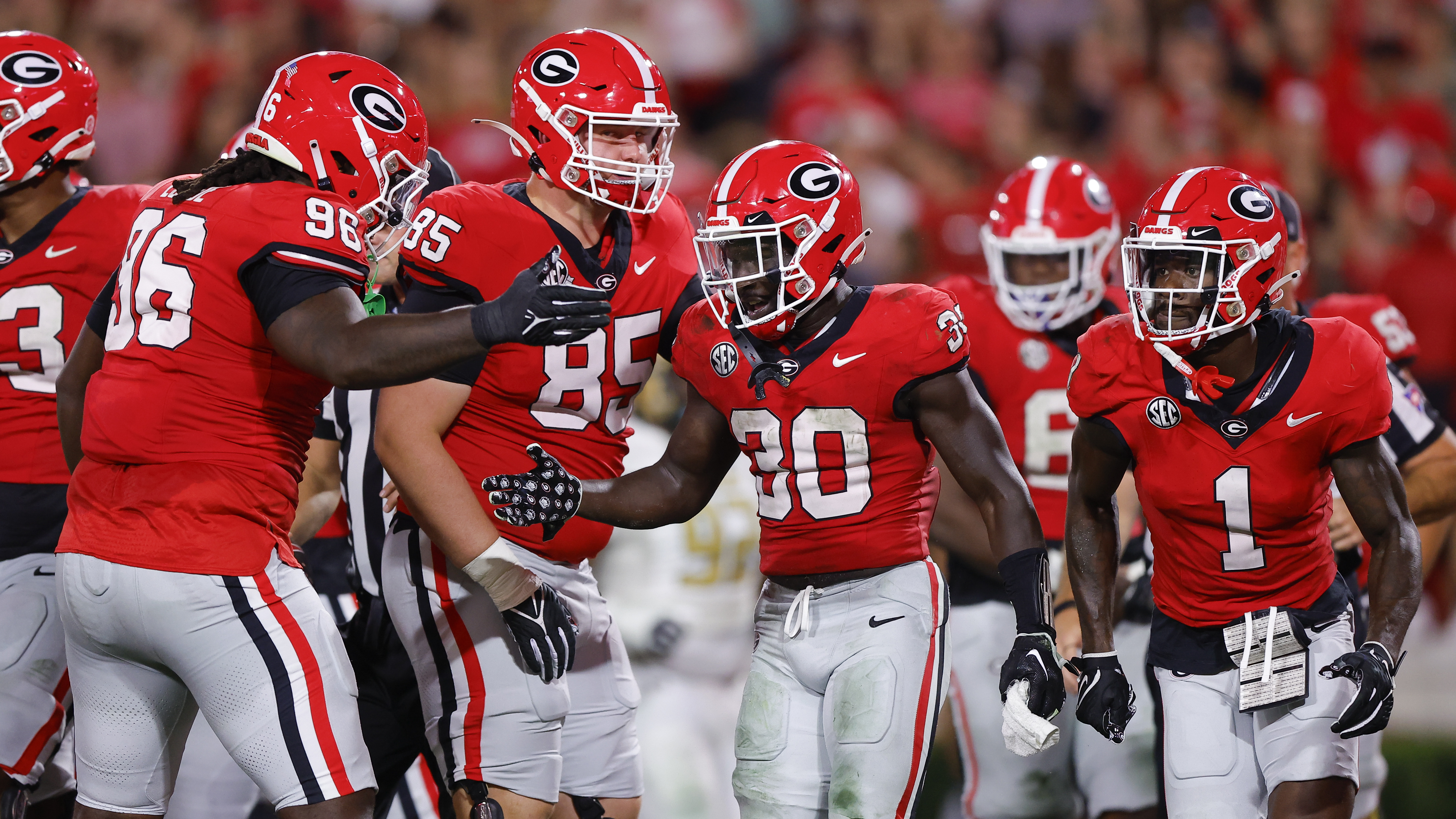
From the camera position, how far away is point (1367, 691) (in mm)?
3400

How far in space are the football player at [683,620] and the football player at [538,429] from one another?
2171 mm

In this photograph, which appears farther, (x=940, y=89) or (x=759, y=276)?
(x=940, y=89)

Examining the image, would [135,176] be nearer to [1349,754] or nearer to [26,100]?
[26,100]

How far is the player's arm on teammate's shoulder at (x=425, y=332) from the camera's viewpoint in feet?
10.3

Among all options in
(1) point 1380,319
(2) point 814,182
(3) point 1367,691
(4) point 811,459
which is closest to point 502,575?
(4) point 811,459

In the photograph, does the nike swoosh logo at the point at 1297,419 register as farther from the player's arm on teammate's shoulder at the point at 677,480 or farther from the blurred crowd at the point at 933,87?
the blurred crowd at the point at 933,87

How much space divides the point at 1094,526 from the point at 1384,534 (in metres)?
0.66

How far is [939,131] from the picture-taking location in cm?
1001

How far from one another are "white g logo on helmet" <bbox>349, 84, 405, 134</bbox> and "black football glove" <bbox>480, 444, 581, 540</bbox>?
31.7 inches

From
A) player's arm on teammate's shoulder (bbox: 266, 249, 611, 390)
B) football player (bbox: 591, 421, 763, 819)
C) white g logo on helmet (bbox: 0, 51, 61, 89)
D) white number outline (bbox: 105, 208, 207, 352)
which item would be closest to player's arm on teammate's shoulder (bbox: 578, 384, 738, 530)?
player's arm on teammate's shoulder (bbox: 266, 249, 611, 390)

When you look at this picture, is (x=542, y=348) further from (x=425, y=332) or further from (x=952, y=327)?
(x=952, y=327)

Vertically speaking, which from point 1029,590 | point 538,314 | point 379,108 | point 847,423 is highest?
point 379,108

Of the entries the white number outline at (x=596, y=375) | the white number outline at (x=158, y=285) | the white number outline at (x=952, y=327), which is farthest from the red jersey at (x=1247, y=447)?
the white number outline at (x=158, y=285)

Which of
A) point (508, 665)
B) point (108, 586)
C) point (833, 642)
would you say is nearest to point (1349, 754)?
point (833, 642)
